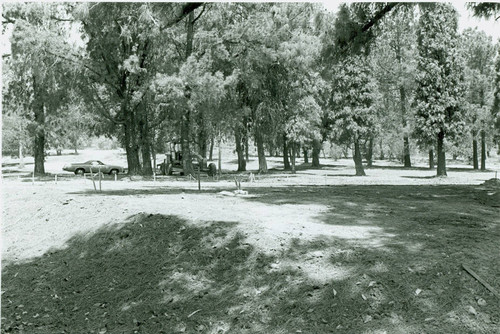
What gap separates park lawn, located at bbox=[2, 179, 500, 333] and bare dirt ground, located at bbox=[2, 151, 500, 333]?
0.8 inches

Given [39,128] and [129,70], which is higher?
[129,70]

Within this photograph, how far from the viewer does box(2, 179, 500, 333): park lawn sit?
5.61 metres

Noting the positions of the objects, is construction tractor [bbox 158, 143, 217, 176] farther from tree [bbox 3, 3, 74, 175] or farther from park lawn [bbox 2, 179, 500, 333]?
park lawn [bbox 2, 179, 500, 333]

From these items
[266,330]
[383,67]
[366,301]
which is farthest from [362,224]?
[383,67]

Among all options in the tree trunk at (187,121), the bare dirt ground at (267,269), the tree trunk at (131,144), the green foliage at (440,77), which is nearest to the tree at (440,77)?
the green foliage at (440,77)

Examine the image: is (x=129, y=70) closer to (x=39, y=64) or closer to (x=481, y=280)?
(x=39, y=64)

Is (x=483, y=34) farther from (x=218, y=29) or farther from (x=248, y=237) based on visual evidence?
(x=248, y=237)

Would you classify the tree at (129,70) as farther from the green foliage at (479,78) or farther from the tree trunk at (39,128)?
the green foliage at (479,78)

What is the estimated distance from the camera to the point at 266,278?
6.62m

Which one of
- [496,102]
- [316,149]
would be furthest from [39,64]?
[496,102]

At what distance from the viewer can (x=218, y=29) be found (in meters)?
26.8

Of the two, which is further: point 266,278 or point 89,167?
point 89,167

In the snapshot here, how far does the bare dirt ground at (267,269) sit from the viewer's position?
565 centimetres

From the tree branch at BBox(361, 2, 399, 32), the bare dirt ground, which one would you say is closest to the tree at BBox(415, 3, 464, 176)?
the tree branch at BBox(361, 2, 399, 32)
